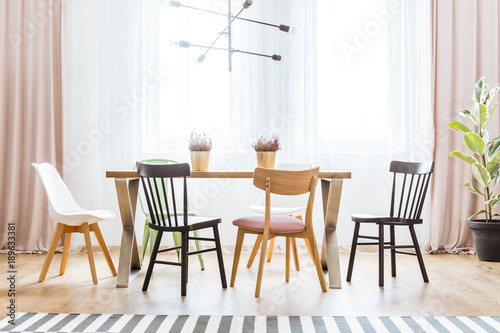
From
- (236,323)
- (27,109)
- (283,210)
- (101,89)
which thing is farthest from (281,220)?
(27,109)

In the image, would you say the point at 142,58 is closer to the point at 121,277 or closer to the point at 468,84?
the point at 121,277

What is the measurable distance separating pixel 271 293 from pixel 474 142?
1970 mm

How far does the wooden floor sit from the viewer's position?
239 centimetres

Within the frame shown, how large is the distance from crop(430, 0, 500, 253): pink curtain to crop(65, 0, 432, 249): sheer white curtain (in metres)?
0.11

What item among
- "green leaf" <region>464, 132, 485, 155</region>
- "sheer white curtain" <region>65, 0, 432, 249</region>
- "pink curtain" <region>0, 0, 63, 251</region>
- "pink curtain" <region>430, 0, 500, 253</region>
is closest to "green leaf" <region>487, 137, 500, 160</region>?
"green leaf" <region>464, 132, 485, 155</region>

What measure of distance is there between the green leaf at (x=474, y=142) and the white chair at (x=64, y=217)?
259 centimetres

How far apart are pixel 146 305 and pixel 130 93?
6.89 ft

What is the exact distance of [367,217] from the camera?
2918 mm

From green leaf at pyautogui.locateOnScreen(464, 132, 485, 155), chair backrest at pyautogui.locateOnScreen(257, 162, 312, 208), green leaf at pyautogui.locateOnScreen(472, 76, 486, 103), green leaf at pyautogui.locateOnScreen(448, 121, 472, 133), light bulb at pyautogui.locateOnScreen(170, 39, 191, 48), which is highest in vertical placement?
light bulb at pyautogui.locateOnScreen(170, 39, 191, 48)

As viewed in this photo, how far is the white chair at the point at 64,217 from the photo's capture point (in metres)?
2.91

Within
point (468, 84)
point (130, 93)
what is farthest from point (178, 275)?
point (468, 84)

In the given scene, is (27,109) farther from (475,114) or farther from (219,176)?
(475,114)

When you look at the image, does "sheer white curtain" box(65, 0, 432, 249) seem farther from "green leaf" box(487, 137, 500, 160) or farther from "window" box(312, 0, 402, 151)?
"green leaf" box(487, 137, 500, 160)

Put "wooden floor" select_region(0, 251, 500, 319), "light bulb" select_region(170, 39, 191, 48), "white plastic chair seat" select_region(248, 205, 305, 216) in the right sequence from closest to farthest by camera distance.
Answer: "wooden floor" select_region(0, 251, 500, 319)
"white plastic chair seat" select_region(248, 205, 305, 216)
"light bulb" select_region(170, 39, 191, 48)
